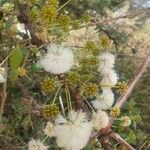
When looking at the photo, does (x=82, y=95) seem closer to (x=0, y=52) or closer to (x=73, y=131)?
(x=73, y=131)

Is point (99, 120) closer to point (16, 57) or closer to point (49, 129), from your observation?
point (49, 129)

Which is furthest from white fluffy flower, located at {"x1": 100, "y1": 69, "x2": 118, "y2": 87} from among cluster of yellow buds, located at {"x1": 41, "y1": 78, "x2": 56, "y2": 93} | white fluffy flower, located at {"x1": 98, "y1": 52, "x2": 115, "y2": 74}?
cluster of yellow buds, located at {"x1": 41, "y1": 78, "x2": 56, "y2": 93}

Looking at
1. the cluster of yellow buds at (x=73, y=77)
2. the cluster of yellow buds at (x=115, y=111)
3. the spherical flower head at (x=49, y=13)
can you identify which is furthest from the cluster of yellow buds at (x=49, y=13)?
the cluster of yellow buds at (x=115, y=111)

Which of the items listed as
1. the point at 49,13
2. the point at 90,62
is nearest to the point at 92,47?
the point at 90,62

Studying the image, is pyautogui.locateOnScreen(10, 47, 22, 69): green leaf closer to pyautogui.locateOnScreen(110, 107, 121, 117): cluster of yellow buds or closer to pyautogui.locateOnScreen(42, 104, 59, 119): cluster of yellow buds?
pyautogui.locateOnScreen(42, 104, 59, 119): cluster of yellow buds

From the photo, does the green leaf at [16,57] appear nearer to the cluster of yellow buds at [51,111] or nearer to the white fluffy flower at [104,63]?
the cluster of yellow buds at [51,111]
